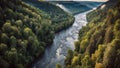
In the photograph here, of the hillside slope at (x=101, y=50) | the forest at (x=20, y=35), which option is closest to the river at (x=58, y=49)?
the forest at (x=20, y=35)

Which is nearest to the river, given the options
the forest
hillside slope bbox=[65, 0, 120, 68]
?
the forest

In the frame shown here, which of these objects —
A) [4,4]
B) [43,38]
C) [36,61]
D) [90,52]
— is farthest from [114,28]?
[4,4]

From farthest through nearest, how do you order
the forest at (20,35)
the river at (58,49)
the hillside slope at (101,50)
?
the river at (58,49), the forest at (20,35), the hillside slope at (101,50)

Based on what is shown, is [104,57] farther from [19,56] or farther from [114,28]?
[19,56]

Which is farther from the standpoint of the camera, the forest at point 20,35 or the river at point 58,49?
the river at point 58,49

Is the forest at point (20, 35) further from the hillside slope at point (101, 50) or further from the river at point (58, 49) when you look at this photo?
the hillside slope at point (101, 50)

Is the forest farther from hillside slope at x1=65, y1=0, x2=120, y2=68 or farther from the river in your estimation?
hillside slope at x1=65, y1=0, x2=120, y2=68

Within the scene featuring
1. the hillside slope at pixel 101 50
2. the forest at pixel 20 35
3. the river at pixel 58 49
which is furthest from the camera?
the river at pixel 58 49

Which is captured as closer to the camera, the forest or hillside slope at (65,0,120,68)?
hillside slope at (65,0,120,68)
